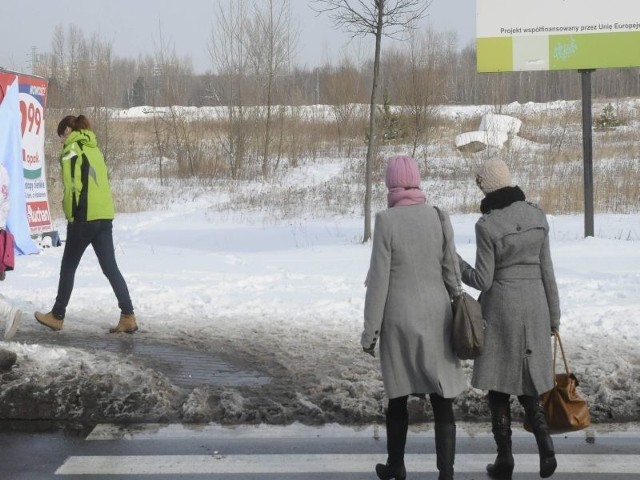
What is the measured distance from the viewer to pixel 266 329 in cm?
790

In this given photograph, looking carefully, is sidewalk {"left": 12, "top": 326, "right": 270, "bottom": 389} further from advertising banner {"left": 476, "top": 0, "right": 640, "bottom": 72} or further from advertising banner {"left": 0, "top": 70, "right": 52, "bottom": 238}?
advertising banner {"left": 476, "top": 0, "right": 640, "bottom": 72}

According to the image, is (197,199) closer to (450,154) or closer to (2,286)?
(450,154)

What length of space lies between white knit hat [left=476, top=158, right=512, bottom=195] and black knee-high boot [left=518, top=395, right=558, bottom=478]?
3.50ft

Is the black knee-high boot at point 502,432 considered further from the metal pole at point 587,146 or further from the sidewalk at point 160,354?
the metal pole at point 587,146

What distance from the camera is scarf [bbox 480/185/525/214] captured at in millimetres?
4305

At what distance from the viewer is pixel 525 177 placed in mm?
26109

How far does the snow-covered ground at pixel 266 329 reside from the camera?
18.4 ft

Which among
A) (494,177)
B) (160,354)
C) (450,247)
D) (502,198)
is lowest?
(160,354)

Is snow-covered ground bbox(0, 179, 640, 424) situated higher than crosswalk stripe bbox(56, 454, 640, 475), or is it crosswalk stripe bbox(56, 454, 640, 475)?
snow-covered ground bbox(0, 179, 640, 424)

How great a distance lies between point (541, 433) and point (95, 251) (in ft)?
15.2

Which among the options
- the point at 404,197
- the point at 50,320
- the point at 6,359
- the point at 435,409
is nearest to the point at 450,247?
the point at 404,197

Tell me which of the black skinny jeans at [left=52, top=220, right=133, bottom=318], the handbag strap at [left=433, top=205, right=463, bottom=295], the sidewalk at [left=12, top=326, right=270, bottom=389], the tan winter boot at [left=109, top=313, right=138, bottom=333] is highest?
the handbag strap at [left=433, top=205, right=463, bottom=295]

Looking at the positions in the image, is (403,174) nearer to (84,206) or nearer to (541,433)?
(541,433)

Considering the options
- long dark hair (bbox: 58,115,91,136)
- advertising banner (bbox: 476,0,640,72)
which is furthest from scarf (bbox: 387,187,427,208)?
advertising banner (bbox: 476,0,640,72)
